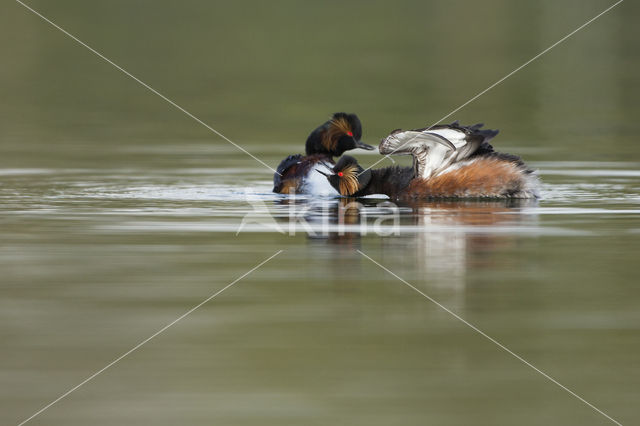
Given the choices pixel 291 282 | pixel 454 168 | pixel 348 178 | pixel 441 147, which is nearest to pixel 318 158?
pixel 348 178

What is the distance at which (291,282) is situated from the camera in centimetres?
690

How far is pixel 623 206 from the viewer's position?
398 inches

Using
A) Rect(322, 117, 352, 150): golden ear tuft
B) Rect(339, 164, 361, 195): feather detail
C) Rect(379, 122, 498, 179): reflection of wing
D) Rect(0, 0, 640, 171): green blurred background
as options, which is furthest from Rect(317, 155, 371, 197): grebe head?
Rect(0, 0, 640, 171): green blurred background

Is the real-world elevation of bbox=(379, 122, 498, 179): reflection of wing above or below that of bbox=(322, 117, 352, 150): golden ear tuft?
below

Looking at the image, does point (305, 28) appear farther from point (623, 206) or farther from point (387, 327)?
point (387, 327)

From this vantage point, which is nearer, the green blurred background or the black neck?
the black neck

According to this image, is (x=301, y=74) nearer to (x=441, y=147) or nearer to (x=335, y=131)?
(x=335, y=131)

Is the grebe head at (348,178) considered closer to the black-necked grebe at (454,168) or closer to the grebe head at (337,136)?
the black-necked grebe at (454,168)

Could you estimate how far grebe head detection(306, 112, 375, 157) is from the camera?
12383 mm

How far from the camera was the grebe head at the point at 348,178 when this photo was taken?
11539mm

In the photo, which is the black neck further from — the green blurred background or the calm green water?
the green blurred background

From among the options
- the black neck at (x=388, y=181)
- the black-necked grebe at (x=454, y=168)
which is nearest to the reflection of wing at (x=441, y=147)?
the black-necked grebe at (x=454, y=168)

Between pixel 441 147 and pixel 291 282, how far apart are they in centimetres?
461

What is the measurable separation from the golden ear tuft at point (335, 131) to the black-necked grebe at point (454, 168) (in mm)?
972
